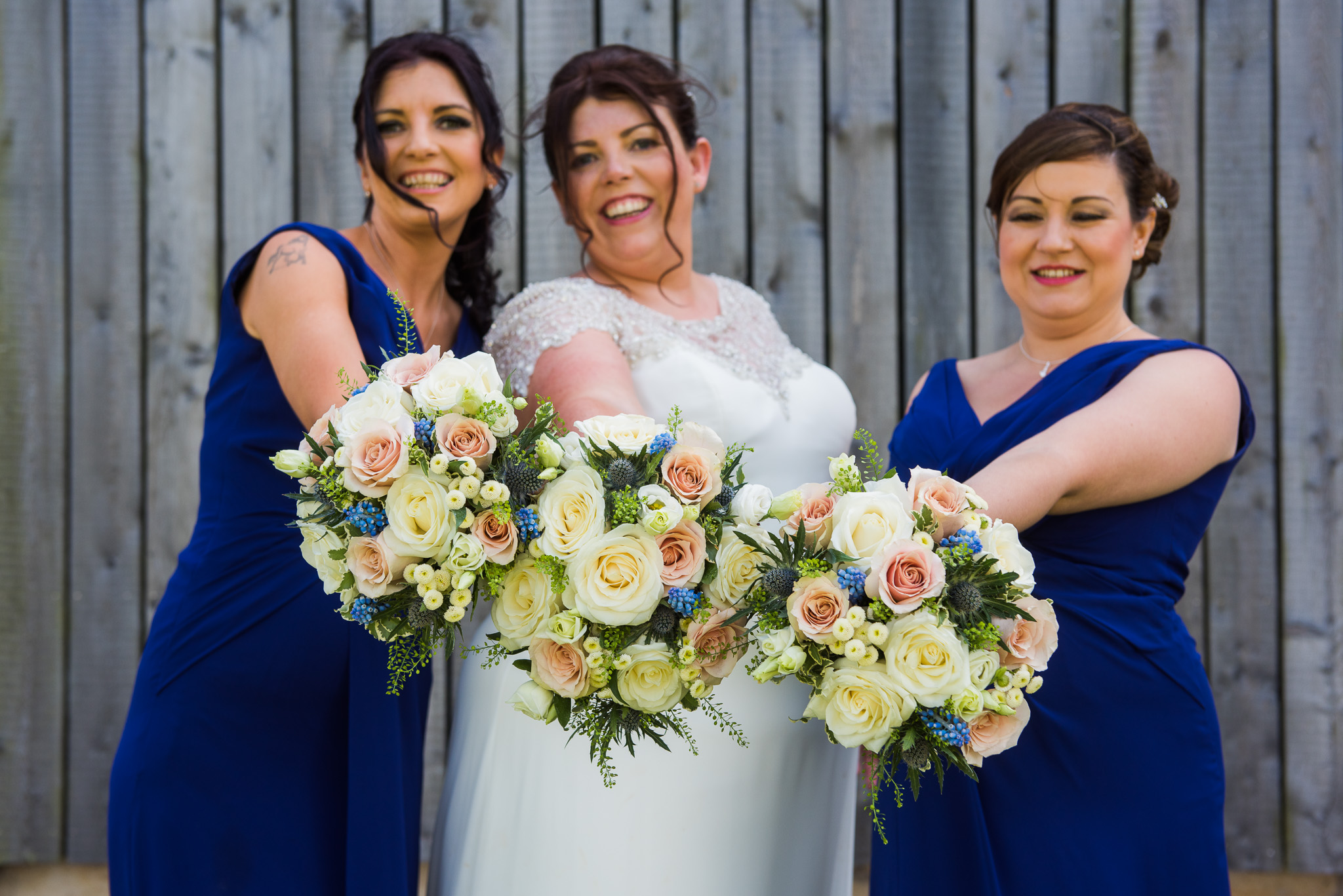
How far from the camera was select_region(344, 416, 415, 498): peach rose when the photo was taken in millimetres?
1372

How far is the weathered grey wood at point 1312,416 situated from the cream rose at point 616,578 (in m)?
2.81

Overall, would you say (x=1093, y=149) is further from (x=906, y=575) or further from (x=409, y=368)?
(x=409, y=368)

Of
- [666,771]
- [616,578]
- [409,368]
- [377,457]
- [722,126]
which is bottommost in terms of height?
[666,771]

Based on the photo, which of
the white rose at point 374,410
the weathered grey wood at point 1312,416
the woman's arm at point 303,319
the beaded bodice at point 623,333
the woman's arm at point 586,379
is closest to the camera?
the white rose at point 374,410

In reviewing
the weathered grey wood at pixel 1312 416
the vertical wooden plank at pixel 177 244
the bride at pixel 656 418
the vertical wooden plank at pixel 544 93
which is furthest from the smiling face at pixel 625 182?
the weathered grey wood at pixel 1312 416

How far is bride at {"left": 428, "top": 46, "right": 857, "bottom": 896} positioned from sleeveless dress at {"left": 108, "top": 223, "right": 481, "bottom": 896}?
0.20m

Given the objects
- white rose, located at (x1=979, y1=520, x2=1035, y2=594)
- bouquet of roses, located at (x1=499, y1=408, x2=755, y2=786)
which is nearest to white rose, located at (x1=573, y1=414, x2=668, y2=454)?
bouquet of roses, located at (x1=499, y1=408, x2=755, y2=786)

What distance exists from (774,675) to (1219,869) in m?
1.22

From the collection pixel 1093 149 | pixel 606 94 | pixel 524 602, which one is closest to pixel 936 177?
pixel 1093 149

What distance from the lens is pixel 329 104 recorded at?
337cm

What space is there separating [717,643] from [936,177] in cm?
238

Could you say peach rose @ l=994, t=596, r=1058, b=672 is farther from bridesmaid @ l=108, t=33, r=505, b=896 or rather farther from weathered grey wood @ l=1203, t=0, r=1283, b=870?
weathered grey wood @ l=1203, t=0, r=1283, b=870

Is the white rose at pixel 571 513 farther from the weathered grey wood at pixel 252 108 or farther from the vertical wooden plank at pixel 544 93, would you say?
the weathered grey wood at pixel 252 108

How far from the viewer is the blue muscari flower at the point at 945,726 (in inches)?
53.6
